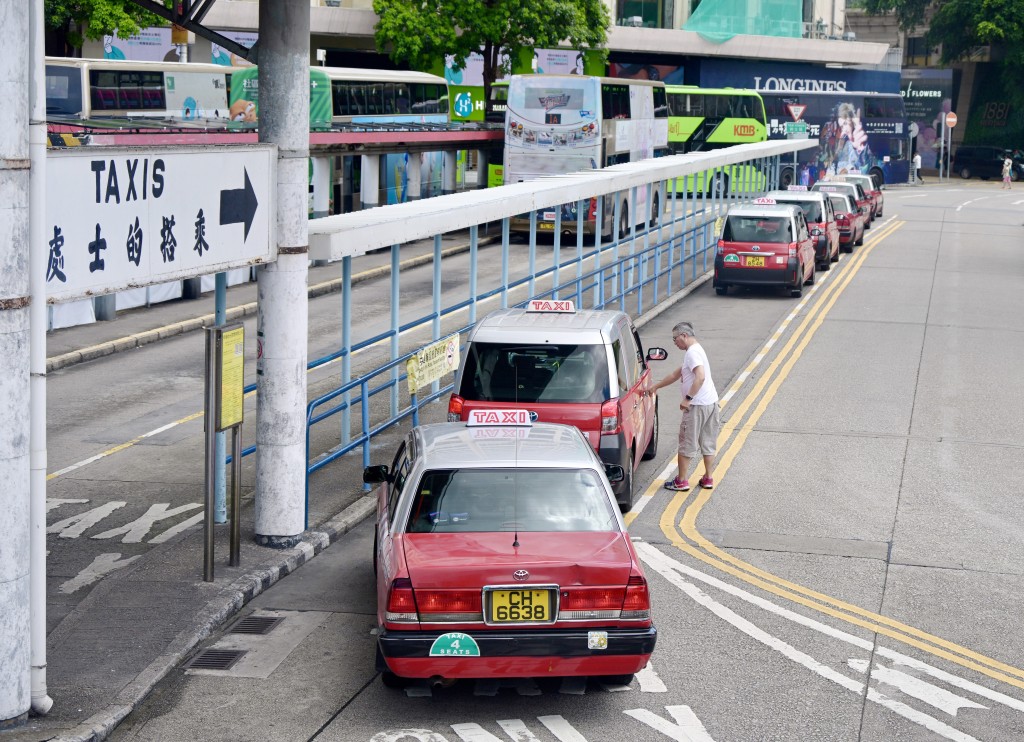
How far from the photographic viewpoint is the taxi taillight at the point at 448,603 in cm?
770

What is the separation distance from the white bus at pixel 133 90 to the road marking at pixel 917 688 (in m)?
25.1

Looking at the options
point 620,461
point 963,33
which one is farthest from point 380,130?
point 963,33

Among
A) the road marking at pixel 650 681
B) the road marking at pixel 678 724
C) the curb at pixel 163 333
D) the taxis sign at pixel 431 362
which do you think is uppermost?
the taxis sign at pixel 431 362

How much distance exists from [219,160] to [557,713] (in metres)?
4.65

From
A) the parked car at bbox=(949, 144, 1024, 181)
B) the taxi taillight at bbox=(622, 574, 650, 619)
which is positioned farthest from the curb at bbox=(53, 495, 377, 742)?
the parked car at bbox=(949, 144, 1024, 181)

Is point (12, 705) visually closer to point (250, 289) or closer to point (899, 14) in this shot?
point (250, 289)

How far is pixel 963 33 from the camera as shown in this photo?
78.1 metres

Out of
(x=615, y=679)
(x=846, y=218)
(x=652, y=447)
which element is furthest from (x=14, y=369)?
(x=846, y=218)

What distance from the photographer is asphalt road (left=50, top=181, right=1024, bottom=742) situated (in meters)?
7.99

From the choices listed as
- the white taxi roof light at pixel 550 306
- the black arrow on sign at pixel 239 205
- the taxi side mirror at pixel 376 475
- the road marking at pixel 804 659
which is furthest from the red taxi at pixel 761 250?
the taxi side mirror at pixel 376 475

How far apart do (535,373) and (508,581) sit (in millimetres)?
4546

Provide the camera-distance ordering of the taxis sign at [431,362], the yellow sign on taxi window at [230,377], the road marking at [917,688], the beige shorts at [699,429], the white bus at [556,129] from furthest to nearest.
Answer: the white bus at [556,129] < the taxis sign at [431,362] < the beige shorts at [699,429] < the yellow sign on taxi window at [230,377] < the road marking at [917,688]

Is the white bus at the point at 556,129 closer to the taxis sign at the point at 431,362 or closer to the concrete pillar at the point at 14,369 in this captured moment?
the taxis sign at the point at 431,362

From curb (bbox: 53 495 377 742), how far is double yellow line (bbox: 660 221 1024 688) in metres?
2.81
